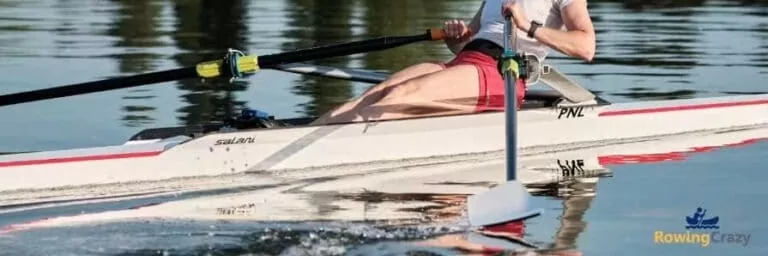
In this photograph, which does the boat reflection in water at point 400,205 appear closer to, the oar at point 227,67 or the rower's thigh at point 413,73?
the rower's thigh at point 413,73

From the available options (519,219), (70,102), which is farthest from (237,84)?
(519,219)

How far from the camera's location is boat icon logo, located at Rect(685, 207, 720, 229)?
372 inches

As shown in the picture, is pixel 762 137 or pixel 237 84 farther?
pixel 237 84

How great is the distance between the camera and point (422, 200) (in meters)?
10.3

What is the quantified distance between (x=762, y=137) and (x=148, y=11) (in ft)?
63.3

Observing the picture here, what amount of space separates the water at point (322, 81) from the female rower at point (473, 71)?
37.5 inches

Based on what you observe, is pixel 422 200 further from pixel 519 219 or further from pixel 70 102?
pixel 70 102

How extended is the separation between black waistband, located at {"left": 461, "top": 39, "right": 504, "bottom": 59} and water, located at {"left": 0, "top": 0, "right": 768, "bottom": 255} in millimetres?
1107

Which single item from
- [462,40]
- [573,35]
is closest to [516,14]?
[573,35]

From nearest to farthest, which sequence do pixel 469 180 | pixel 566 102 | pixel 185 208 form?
1. pixel 185 208
2. pixel 469 180
3. pixel 566 102

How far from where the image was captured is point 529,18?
11.7 meters

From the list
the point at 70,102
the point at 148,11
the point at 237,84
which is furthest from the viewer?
the point at 148,11

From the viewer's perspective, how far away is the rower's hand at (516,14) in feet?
35.7

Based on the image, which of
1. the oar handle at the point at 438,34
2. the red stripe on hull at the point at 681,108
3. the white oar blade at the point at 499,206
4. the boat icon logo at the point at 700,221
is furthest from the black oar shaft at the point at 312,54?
the boat icon logo at the point at 700,221
